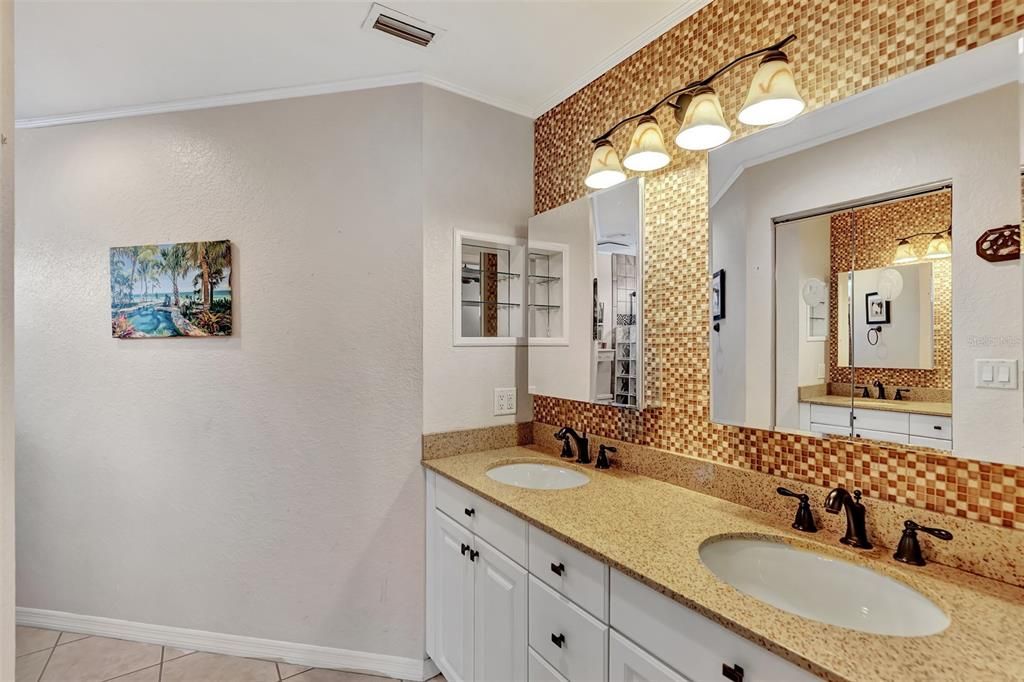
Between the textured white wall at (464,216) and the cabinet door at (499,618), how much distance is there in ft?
2.18

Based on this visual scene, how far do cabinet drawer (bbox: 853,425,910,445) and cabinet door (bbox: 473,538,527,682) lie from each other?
0.97m

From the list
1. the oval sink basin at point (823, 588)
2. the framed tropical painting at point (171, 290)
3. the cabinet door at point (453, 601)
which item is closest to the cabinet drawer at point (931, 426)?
the oval sink basin at point (823, 588)

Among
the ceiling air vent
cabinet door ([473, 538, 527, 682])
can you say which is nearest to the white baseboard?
cabinet door ([473, 538, 527, 682])

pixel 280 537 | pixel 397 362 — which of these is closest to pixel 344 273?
pixel 397 362

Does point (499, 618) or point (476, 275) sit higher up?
point (476, 275)

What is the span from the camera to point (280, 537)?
2100 millimetres

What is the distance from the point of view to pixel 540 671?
52.9 inches

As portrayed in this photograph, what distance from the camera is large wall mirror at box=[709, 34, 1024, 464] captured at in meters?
0.96

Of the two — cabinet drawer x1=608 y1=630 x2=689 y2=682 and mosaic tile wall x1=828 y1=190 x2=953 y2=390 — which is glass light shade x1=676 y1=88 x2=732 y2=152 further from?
cabinet drawer x1=608 y1=630 x2=689 y2=682

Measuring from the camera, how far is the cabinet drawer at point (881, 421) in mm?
1104

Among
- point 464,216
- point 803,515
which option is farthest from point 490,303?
point 803,515

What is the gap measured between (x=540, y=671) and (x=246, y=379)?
1.66 m

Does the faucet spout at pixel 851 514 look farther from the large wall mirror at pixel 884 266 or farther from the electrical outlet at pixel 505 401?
the electrical outlet at pixel 505 401

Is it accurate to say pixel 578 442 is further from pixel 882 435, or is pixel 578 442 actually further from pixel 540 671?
pixel 882 435
